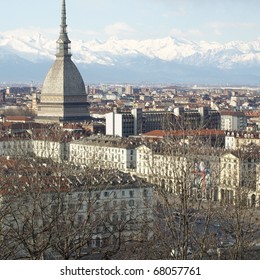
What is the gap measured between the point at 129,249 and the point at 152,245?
3.52 ft

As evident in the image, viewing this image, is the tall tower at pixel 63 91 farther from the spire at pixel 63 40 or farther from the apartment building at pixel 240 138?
the apartment building at pixel 240 138

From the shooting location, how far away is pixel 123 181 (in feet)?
77.8

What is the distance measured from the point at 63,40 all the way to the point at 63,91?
3632 millimetres

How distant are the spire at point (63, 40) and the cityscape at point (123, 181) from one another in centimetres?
9

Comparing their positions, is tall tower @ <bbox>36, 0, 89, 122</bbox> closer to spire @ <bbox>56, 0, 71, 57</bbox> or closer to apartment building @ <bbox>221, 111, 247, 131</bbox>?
spire @ <bbox>56, 0, 71, 57</bbox>

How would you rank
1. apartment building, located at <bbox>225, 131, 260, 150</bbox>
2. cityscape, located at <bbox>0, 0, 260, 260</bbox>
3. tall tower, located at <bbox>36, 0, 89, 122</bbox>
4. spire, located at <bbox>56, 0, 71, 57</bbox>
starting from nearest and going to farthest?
cityscape, located at <bbox>0, 0, 260, 260</bbox>
apartment building, located at <bbox>225, 131, 260, 150</bbox>
tall tower, located at <bbox>36, 0, 89, 122</bbox>
spire, located at <bbox>56, 0, 71, 57</bbox>

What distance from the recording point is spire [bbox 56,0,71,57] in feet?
212

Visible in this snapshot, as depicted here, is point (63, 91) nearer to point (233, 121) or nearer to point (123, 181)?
point (233, 121)

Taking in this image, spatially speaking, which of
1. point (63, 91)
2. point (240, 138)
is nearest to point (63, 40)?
point (63, 91)

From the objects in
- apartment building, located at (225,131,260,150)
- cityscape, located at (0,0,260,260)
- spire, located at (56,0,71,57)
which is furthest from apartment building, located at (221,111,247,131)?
apartment building, located at (225,131,260,150)

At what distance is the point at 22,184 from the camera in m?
15.1
